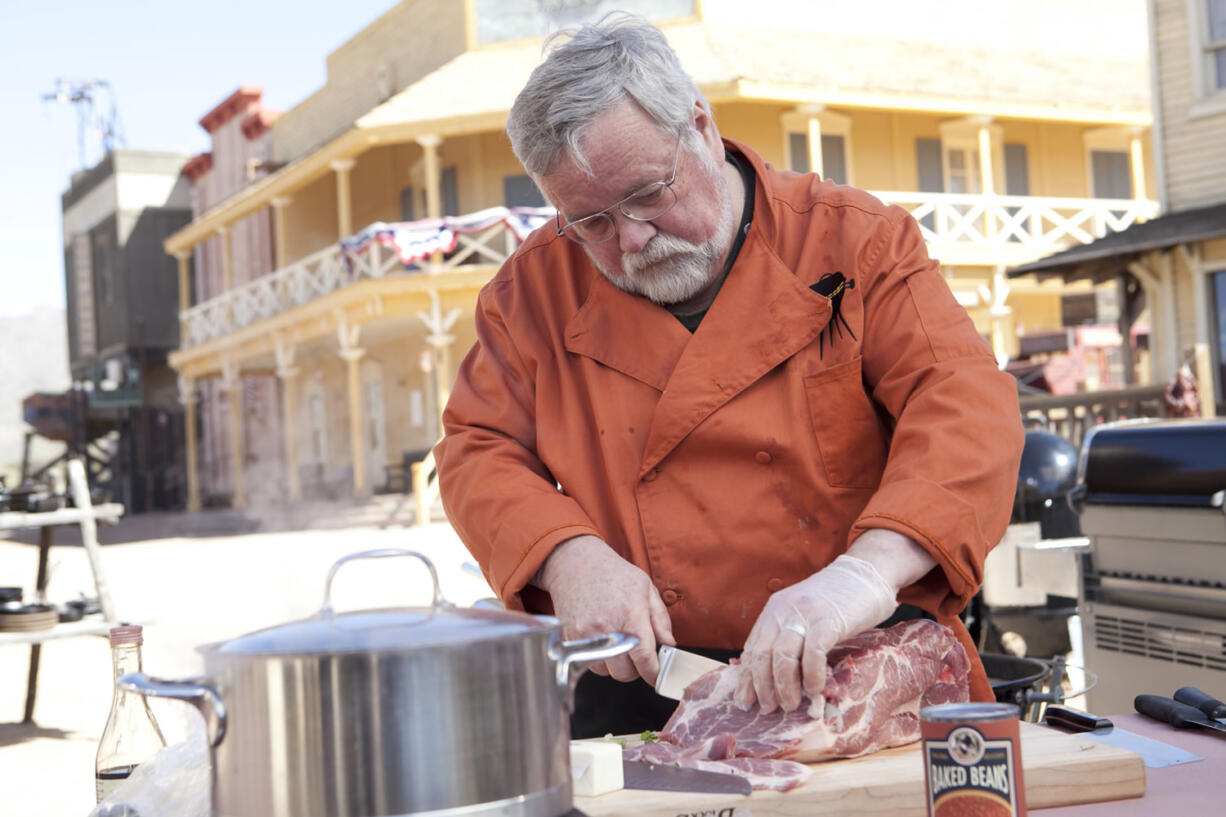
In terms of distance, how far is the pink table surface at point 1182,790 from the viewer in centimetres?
176

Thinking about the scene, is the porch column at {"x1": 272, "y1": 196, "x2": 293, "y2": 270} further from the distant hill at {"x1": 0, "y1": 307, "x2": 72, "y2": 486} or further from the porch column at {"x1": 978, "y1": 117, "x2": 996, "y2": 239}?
the distant hill at {"x1": 0, "y1": 307, "x2": 72, "y2": 486}

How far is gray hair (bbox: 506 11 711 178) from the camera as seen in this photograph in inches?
90.3

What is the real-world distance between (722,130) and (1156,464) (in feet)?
66.1

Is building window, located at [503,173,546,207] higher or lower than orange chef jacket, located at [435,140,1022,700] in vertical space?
higher

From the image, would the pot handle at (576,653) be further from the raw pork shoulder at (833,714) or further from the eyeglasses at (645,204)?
the eyeglasses at (645,204)

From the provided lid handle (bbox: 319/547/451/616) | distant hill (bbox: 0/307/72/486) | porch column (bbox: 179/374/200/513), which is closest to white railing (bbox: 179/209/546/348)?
porch column (bbox: 179/374/200/513)

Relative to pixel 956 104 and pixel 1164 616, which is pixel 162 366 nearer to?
pixel 956 104

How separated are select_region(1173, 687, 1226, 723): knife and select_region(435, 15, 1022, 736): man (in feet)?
1.14

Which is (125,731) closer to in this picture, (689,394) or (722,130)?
(689,394)

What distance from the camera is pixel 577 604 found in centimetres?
216

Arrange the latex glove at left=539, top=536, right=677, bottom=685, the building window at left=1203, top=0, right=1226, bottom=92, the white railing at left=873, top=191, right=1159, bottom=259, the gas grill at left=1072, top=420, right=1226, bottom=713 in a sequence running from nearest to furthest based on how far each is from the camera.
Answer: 1. the latex glove at left=539, top=536, right=677, bottom=685
2. the gas grill at left=1072, top=420, right=1226, bottom=713
3. the building window at left=1203, top=0, right=1226, bottom=92
4. the white railing at left=873, top=191, right=1159, bottom=259

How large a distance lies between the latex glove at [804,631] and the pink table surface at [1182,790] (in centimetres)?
36

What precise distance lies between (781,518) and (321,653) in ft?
4.47

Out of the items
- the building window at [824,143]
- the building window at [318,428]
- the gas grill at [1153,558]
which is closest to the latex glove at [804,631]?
the gas grill at [1153,558]
